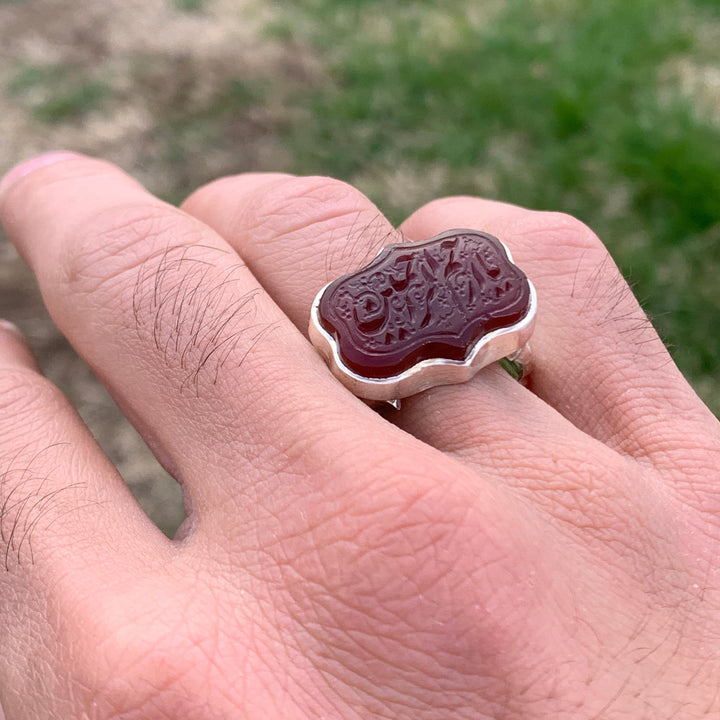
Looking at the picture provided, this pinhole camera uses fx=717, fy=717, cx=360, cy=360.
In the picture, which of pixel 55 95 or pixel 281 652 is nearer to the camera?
pixel 281 652

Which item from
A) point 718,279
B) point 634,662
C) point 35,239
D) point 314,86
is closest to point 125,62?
point 314,86

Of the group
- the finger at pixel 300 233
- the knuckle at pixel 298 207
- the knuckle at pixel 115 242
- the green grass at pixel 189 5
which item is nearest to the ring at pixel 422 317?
the finger at pixel 300 233

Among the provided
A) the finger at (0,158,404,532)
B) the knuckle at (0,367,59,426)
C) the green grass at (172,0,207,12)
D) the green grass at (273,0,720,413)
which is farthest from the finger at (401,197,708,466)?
the green grass at (172,0,207,12)

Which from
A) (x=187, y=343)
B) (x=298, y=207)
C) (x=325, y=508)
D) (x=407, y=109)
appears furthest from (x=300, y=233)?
(x=407, y=109)

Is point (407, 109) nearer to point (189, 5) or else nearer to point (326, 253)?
point (189, 5)

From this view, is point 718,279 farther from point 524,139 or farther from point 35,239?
point 35,239
